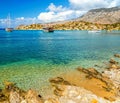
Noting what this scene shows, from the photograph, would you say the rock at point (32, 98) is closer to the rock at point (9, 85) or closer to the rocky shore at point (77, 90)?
the rocky shore at point (77, 90)

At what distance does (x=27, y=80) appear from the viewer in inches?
1368

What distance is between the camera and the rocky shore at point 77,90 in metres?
24.4

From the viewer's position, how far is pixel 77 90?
25.9 meters

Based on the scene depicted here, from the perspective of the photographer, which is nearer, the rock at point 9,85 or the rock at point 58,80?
the rock at point 9,85

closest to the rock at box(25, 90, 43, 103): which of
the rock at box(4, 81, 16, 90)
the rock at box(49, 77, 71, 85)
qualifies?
the rock at box(4, 81, 16, 90)

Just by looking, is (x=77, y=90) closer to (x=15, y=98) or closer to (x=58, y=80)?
(x=15, y=98)

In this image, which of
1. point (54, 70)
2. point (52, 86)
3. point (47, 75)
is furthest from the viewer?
point (54, 70)

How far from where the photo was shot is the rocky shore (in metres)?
24.4

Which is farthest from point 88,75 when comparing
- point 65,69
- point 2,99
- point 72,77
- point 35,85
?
point 2,99

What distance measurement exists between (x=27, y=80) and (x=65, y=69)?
35.3ft

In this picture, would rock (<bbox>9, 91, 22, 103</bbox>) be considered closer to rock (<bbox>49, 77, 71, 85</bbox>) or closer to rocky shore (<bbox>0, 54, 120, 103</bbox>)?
rocky shore (<bbox>0, 54, 120, 103</bbox>)

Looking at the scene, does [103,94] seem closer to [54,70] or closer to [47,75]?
[47,75]

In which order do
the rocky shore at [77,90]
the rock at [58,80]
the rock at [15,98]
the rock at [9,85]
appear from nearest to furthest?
the rocky shore at [77,90] < the rock at [15,98] < the rock at [9,85] < the rock at [58,80]

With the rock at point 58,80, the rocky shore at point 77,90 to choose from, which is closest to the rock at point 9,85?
the rocky shore at point 77,90
